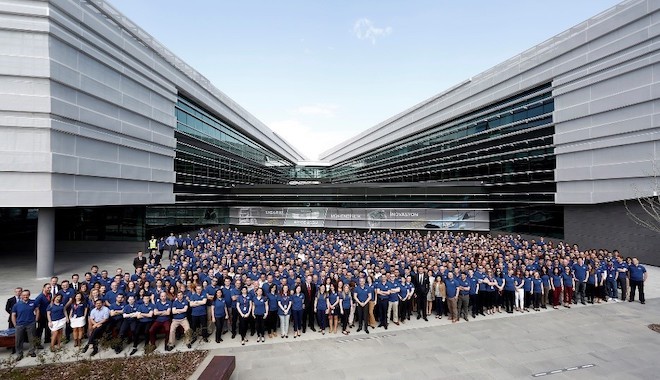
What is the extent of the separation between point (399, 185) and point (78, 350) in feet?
95.8

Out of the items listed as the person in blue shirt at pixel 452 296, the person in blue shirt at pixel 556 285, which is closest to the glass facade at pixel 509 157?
the person in blue shirt at pixel 556 285

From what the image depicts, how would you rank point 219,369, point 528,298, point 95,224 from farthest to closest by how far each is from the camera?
point 95,224
point 528,298
point 219,369

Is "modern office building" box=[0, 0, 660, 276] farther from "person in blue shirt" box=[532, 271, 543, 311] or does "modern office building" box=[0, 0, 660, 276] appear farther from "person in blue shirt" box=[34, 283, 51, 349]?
"person in blue shirt" box=[532, 271, 543, 311]

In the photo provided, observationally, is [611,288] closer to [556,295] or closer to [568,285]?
[568,285]

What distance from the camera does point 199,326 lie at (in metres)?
9.94

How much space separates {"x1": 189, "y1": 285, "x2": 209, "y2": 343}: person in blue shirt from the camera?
32.0 feet

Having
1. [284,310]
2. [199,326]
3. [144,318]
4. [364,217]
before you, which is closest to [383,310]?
[284,310]

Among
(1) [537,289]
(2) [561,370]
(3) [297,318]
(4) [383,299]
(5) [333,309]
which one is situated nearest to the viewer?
(2) [561,370]

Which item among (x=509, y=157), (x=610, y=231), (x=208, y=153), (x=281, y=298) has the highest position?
(x=208, y=153)

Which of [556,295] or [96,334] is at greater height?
[96,334]

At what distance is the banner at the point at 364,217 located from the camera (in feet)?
107

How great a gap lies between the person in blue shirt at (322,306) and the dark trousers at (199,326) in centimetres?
338

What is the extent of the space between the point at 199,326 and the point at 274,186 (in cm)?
2792

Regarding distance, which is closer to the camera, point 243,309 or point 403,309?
point 243,309
